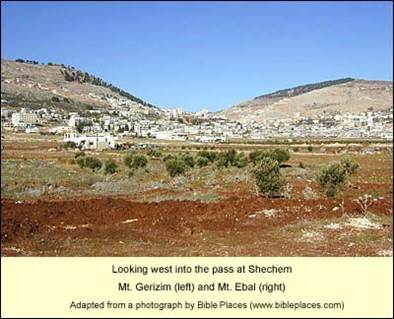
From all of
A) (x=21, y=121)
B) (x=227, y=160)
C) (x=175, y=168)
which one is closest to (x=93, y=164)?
(x=175, y=168)

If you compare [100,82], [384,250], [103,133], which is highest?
[100,82]

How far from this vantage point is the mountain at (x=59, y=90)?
102375mm

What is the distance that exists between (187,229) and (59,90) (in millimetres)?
127754

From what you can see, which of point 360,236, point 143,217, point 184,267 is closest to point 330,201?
point 360,236

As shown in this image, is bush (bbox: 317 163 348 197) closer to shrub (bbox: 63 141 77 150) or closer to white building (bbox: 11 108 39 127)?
shrub (bbox: 63 141 77 150)

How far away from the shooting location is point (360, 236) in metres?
14.2

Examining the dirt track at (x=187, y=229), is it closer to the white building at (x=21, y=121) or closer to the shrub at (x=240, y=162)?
the shrub at (x=240, y=162)

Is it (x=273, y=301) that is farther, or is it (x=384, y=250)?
(x=384, y=250)

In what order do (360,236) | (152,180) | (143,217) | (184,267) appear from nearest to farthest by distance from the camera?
1. (184,267)
2. (360,236)
3. (143,217)
4. (152,180)

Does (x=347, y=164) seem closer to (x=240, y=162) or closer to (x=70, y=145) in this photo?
(x=240, y=162)

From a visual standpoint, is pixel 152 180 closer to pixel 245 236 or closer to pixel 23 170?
pixel 23 170

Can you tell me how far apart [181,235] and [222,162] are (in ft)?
111

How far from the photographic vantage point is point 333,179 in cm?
2384

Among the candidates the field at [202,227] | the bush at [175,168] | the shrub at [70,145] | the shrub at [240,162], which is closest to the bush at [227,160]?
the shrub at [240,162]
